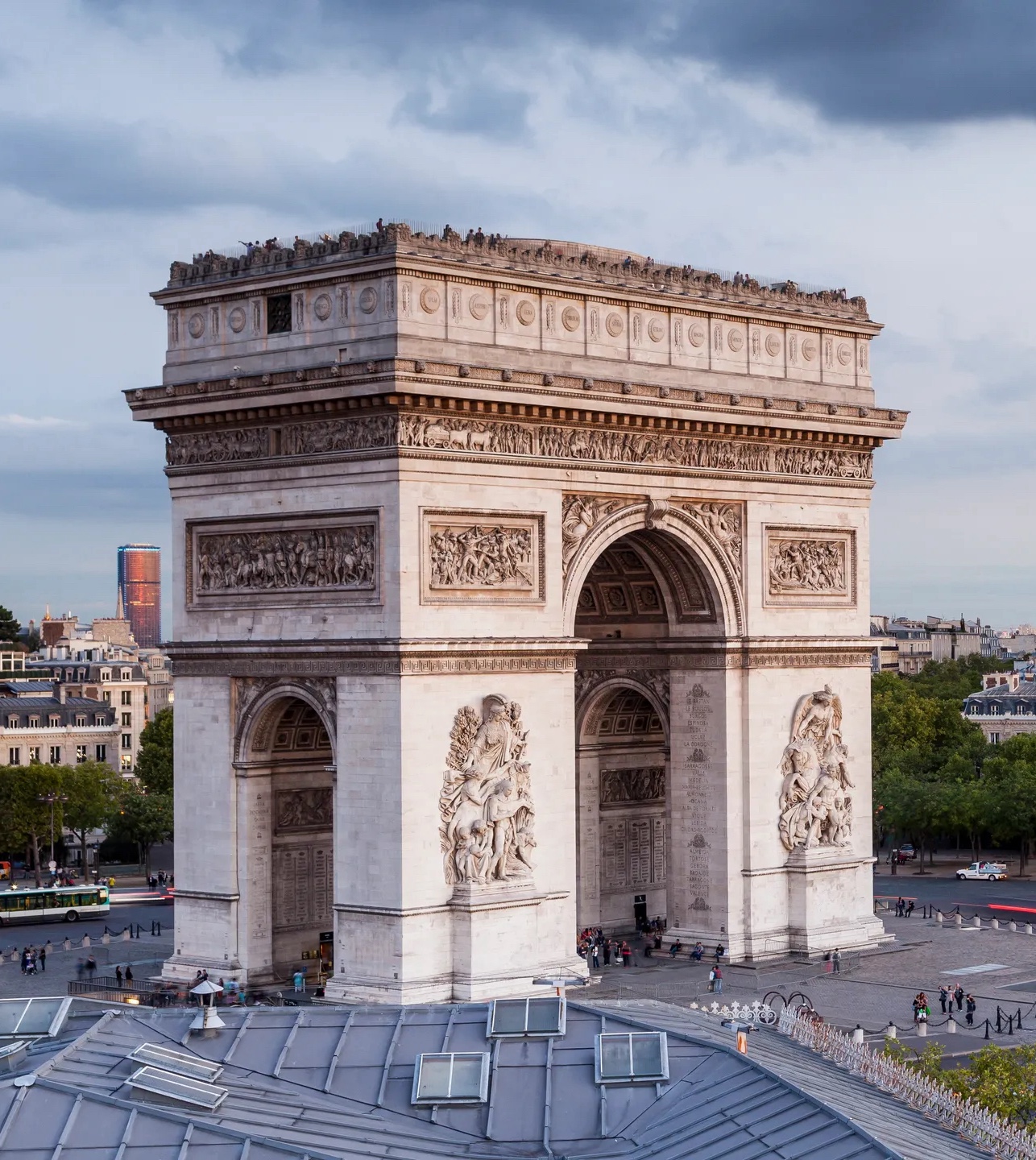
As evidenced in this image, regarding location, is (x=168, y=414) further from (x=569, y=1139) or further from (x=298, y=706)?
(x=569, y=1139)

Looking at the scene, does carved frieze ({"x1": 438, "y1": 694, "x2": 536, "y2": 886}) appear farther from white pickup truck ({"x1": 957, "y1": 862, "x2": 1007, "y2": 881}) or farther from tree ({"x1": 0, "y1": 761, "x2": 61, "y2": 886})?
tree ({"x1": 0, "y1": 761, "x2": 61, "y2": 886})

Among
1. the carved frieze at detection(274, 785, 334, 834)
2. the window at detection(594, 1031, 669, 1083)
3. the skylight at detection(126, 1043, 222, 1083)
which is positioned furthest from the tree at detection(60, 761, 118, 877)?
the window at detection(594, 1031, 669, 1083)

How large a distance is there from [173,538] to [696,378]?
11.3 meters

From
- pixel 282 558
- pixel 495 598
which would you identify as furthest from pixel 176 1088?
pixel 282 558

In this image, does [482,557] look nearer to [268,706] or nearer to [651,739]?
[268,706]

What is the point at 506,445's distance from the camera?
43938 millimetres

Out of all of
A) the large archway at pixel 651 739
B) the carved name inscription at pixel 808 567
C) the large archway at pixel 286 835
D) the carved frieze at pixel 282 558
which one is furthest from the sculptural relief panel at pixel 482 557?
the carved name inscription at pixel 808 567

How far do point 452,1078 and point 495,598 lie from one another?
21.7m

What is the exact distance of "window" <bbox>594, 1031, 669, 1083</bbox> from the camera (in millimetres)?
22328

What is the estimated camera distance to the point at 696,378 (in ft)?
157

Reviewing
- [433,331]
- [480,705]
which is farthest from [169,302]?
[480,705]

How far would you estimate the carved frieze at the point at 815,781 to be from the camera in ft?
164

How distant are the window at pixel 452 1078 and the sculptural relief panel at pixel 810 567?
91.6 ft

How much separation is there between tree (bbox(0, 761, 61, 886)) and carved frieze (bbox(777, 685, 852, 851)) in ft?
144
